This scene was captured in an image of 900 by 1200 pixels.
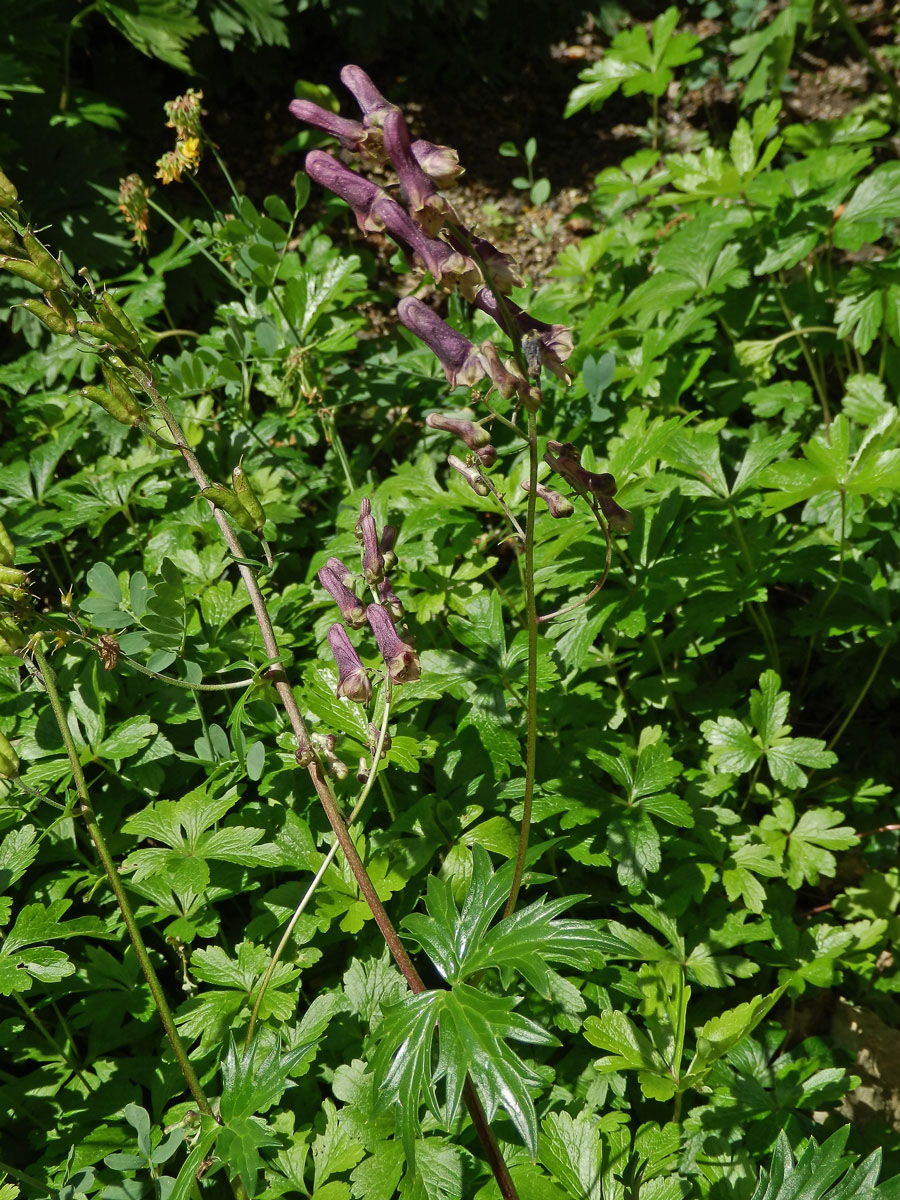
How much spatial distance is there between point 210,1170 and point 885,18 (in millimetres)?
6538

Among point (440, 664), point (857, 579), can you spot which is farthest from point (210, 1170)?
point (857, 579)

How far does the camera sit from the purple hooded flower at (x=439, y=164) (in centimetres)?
132

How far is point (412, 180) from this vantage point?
1.32m

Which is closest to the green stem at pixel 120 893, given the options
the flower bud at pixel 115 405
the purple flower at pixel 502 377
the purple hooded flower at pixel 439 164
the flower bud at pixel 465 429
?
the flower bud at pixel 115 405

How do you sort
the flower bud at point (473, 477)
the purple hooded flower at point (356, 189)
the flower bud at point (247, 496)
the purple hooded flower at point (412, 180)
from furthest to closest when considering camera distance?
the flower bud at point (473, 477), the flower bud at point (247, 496), the purple hooded flower at point (356, 189), the purple hooded flower at point (412, 180)

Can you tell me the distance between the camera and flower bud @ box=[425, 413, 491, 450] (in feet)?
5.04

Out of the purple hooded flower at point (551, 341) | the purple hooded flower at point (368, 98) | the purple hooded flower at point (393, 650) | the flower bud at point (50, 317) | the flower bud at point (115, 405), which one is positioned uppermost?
the purple hooded flower at point (368, 98)

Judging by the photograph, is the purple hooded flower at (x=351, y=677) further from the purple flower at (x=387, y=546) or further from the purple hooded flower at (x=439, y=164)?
the purple hooded flower at (x=439, y=164)

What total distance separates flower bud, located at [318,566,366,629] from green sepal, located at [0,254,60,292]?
26.2 inches

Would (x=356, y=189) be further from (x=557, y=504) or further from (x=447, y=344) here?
(x=557, y=504)

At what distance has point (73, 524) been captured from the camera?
2.74 m

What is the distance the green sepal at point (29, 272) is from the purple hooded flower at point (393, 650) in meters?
0.77

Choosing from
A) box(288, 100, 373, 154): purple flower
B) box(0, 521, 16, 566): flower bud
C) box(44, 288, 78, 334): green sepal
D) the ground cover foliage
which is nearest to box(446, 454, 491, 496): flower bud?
the ground cover foliage

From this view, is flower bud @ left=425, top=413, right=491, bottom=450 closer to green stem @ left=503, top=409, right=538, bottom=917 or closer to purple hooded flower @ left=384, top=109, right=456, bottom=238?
green stem @ left=503, top=409, right=538, bottom=917
